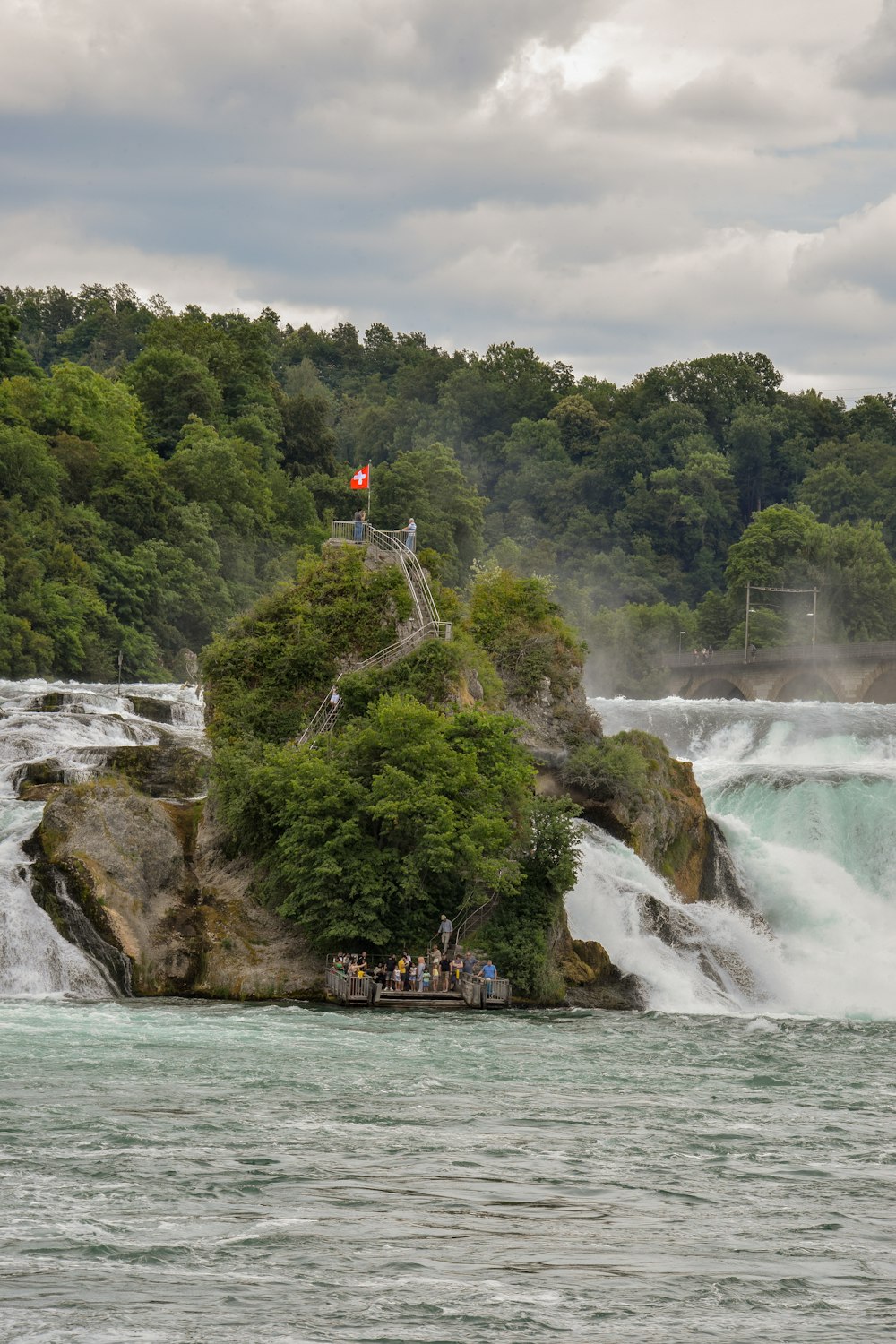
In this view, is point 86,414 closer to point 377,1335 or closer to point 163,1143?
point 163,1143

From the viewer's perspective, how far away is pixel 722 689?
120688 mm

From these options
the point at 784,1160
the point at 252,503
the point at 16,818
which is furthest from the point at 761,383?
the point at 784,1160

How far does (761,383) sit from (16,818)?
6293 inches

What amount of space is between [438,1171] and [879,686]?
9244cm

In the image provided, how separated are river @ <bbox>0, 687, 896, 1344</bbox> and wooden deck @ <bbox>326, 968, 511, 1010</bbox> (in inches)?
48.2

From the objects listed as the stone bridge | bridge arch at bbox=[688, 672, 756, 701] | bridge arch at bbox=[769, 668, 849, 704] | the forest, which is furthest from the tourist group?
bridge arch at bbox=[688, 672, 756, 701]

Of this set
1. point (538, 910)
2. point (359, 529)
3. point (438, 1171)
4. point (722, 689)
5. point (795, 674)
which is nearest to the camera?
point (438, 1171)

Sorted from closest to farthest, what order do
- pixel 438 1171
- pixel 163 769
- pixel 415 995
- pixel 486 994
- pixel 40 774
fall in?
pixel 438 1171, pixel 415 995, pixel 486 994, pixel 40 774, pixel 163 769

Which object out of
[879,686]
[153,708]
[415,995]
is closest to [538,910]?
[415,995]

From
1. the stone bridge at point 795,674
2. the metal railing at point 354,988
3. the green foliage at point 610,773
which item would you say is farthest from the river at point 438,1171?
the stone bridge at point 795,674

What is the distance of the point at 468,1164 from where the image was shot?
23984mm

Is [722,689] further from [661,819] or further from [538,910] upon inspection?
[538,910]

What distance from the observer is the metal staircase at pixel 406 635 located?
47.4m

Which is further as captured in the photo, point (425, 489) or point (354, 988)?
point (425, 489)
